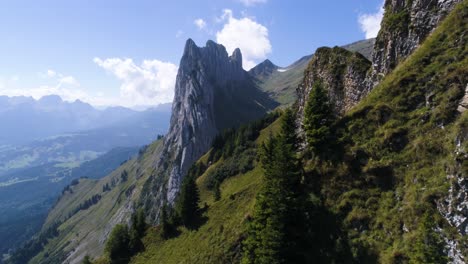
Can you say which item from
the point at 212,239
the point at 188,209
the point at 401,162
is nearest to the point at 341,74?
the point at 401,162

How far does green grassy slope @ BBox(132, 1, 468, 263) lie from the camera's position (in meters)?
27.1

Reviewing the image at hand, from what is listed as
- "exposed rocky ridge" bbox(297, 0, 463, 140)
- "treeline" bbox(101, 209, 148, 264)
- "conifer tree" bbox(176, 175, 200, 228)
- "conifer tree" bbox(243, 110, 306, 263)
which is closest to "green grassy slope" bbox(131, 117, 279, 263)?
"treeline" bbox(101, 209, 148, 264)

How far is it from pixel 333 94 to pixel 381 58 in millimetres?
11693

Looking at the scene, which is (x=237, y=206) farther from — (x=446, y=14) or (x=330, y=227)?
(x=446, y=14)

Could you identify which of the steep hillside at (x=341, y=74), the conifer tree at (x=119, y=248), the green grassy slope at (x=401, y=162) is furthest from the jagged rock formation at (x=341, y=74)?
the conifer tree at (x=119, y=248)

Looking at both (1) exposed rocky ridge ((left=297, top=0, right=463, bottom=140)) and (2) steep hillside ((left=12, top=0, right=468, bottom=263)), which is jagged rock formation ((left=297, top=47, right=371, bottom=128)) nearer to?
(1) exposed rocky ridge ((left=297, top=0, right=463, bottom=140))

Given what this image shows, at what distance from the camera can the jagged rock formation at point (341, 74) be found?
54.1 meters

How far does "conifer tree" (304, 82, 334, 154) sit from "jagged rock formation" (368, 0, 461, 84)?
1331 centimetres

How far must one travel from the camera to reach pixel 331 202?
118 ft

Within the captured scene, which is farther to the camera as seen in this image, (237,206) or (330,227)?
(237,206)

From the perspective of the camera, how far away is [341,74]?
192ft

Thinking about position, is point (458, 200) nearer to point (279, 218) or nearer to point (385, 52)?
point (279, 218)

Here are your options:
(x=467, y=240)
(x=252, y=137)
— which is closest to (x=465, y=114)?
(x=467, y=240)

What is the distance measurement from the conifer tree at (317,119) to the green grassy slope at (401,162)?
2004mm
